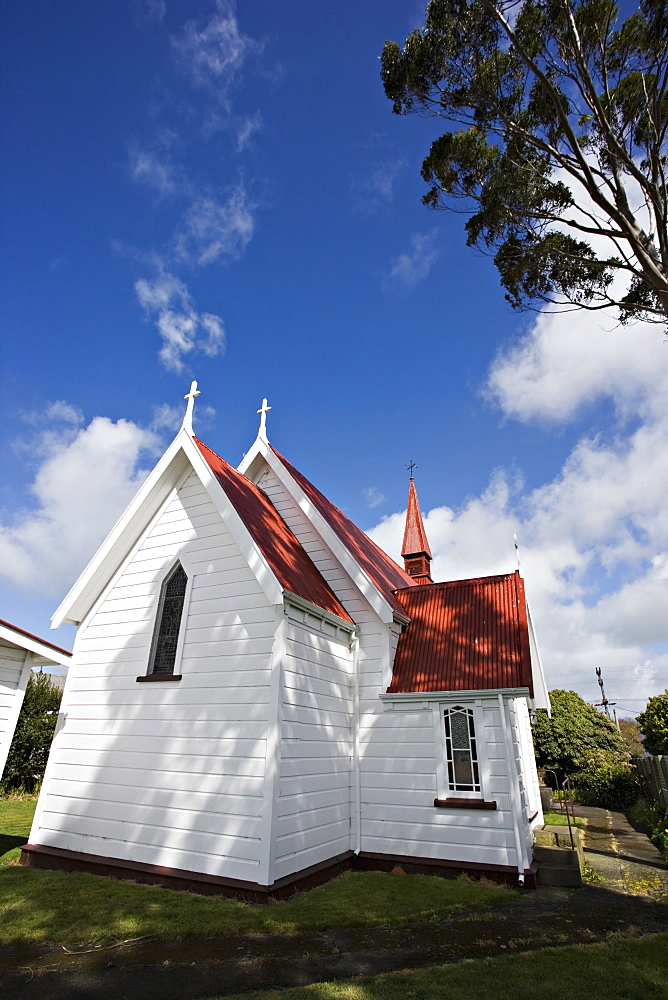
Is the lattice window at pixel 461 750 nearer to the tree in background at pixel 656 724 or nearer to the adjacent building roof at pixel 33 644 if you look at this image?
the adjacent building roof at pixel 33 644

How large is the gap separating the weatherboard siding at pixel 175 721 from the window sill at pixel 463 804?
3.75 meters

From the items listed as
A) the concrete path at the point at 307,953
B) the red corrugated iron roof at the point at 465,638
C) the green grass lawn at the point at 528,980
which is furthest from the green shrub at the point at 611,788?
the green grass lawn at the point at 528,980

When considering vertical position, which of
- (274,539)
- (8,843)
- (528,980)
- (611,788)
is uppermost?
(274,539)

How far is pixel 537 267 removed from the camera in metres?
10.7

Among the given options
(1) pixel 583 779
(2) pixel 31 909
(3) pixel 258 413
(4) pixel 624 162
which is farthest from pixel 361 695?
(1) pixel 583 779

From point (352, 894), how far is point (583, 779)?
16.5 metres

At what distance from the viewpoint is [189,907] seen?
7516mm

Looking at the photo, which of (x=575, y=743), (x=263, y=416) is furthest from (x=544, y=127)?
(x=575, y=743)

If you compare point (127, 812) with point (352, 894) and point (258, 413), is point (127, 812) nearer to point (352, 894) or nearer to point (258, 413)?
point (352, 894)

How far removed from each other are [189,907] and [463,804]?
195 inches

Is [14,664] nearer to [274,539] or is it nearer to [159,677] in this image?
[159,677]

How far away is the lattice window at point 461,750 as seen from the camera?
10.2m

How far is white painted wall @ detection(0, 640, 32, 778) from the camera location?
8836 millimetres

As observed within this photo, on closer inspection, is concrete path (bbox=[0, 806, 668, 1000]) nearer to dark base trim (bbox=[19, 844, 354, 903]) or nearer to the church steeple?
dark base trim (bbox=[19, 844, 354, 903])
